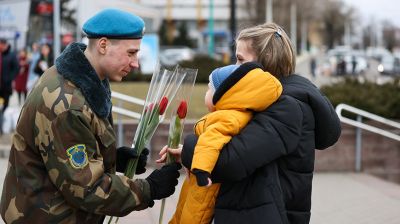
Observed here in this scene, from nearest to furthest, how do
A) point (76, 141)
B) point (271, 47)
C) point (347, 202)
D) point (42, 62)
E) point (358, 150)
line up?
point (76, 141) < point (271, 47) < point (347, 202) < point (358, 150) < point (42, 62)

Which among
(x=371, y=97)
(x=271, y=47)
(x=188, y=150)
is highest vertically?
(x=271, y=47)

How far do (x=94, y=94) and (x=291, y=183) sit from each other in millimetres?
960

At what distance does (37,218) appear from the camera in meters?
2.78

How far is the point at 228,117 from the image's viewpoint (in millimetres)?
2891

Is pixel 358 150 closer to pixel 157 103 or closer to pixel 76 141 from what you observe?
pixel 157 103

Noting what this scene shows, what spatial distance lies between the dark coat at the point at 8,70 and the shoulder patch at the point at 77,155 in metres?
10.5

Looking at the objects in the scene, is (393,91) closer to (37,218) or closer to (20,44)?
(37,218)

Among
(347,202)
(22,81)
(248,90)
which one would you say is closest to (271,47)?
(248,90)

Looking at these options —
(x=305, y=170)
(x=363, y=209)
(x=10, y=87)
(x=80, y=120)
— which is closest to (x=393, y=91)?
(x=363, y=209)

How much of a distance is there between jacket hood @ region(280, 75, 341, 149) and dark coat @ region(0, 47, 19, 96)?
10251 millimetres

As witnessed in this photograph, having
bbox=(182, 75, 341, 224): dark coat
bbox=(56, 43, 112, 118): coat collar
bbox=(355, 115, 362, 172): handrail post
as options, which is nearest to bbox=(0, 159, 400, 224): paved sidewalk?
bbox=(355, 115, 362, 172): handrail post

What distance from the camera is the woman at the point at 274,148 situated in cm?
289

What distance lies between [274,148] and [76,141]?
0.80 m

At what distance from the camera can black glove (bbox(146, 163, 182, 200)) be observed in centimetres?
298
